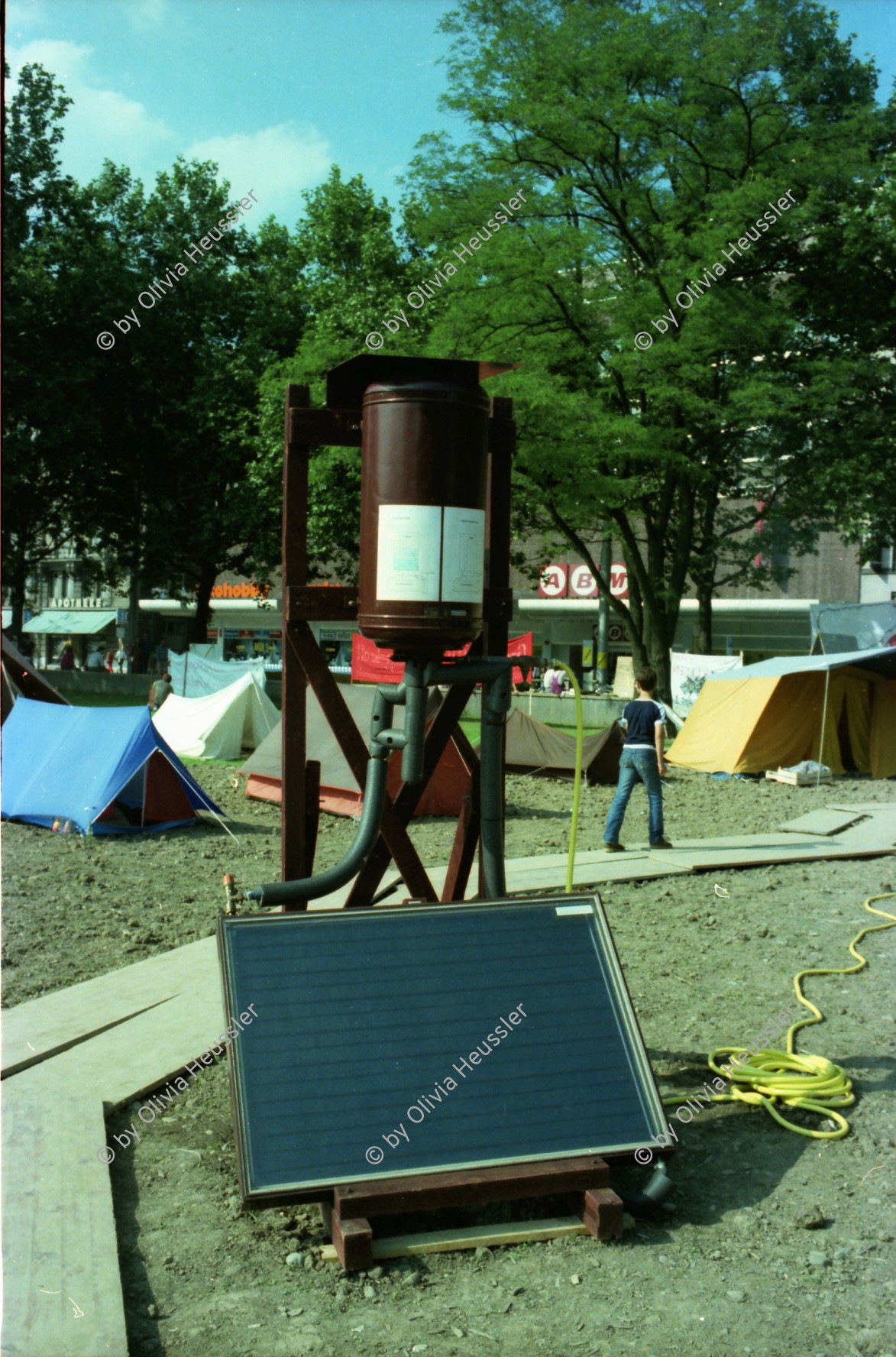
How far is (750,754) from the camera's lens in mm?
18500

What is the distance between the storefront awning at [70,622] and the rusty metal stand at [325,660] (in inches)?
2489

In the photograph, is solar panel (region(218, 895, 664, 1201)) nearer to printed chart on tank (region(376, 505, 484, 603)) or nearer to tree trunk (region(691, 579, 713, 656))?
printed chart on tank (region(376, 505, 484, 603))

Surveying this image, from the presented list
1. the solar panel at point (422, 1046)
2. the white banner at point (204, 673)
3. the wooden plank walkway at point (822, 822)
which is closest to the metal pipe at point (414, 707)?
the solar panel at point (422, 1046)

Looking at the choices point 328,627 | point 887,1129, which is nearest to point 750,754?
point 887,1129

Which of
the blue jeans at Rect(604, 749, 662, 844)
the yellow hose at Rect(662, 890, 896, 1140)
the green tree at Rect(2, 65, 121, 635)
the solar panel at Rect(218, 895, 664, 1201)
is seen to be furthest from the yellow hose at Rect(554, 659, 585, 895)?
the green tree at Rect(2, 65, 121, 635)

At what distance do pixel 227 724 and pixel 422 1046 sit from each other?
48.7 ft

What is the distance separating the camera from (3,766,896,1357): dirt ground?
10.5ft

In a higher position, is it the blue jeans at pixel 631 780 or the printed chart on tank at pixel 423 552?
the printed chart on tank at pixel 423 552

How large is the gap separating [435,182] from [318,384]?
5.46 meters

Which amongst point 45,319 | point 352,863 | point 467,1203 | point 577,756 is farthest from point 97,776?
point 45,319

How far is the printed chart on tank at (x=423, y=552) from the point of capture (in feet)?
Result: 13.6

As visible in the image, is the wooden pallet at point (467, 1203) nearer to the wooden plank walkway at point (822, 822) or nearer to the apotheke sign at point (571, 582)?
the wooden plank walkway at point (822, 822)

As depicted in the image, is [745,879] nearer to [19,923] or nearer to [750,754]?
[19,923]

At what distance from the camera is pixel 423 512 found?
4.14 m
